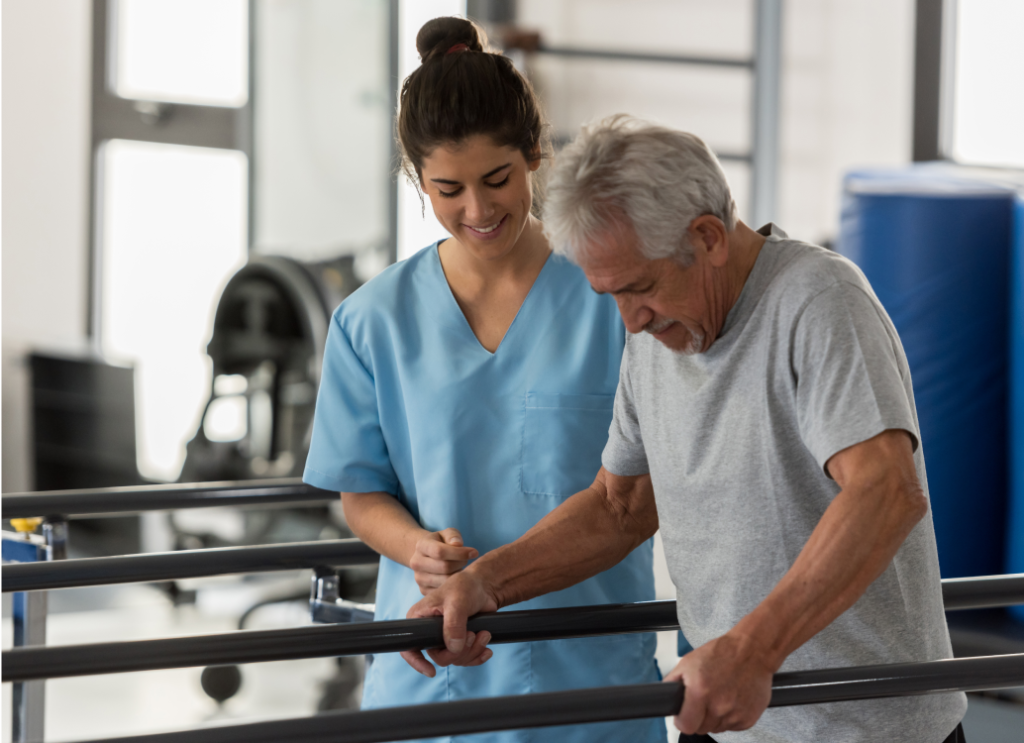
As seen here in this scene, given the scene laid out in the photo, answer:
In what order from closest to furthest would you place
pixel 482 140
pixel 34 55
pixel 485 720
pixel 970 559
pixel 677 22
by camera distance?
pixel 485 720 → pixel 482 140 → pixel 970 559 → pixel 677 22 → pixel 34 55

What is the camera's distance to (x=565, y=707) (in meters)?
1.00

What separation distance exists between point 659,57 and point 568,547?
3928 mm

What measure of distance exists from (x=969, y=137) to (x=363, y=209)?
259cm

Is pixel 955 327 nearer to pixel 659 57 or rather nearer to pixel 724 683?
pixel 724 683

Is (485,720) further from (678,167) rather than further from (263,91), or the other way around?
(263,91)

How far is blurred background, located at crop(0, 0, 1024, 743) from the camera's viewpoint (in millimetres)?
2766

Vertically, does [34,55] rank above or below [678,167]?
above

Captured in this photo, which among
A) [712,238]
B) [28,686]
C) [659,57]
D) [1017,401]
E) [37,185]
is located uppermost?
[659,57]

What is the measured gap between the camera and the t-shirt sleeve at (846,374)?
99cm

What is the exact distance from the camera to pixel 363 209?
5.11m

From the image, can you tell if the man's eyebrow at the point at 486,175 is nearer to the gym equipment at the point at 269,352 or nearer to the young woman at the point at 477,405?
the young woman at the point at 477,405

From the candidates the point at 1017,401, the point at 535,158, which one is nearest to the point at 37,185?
the point at 1017,401

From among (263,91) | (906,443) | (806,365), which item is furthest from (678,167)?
(263,91)

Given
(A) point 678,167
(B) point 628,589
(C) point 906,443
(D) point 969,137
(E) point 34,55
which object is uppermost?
(E) point 34,55
